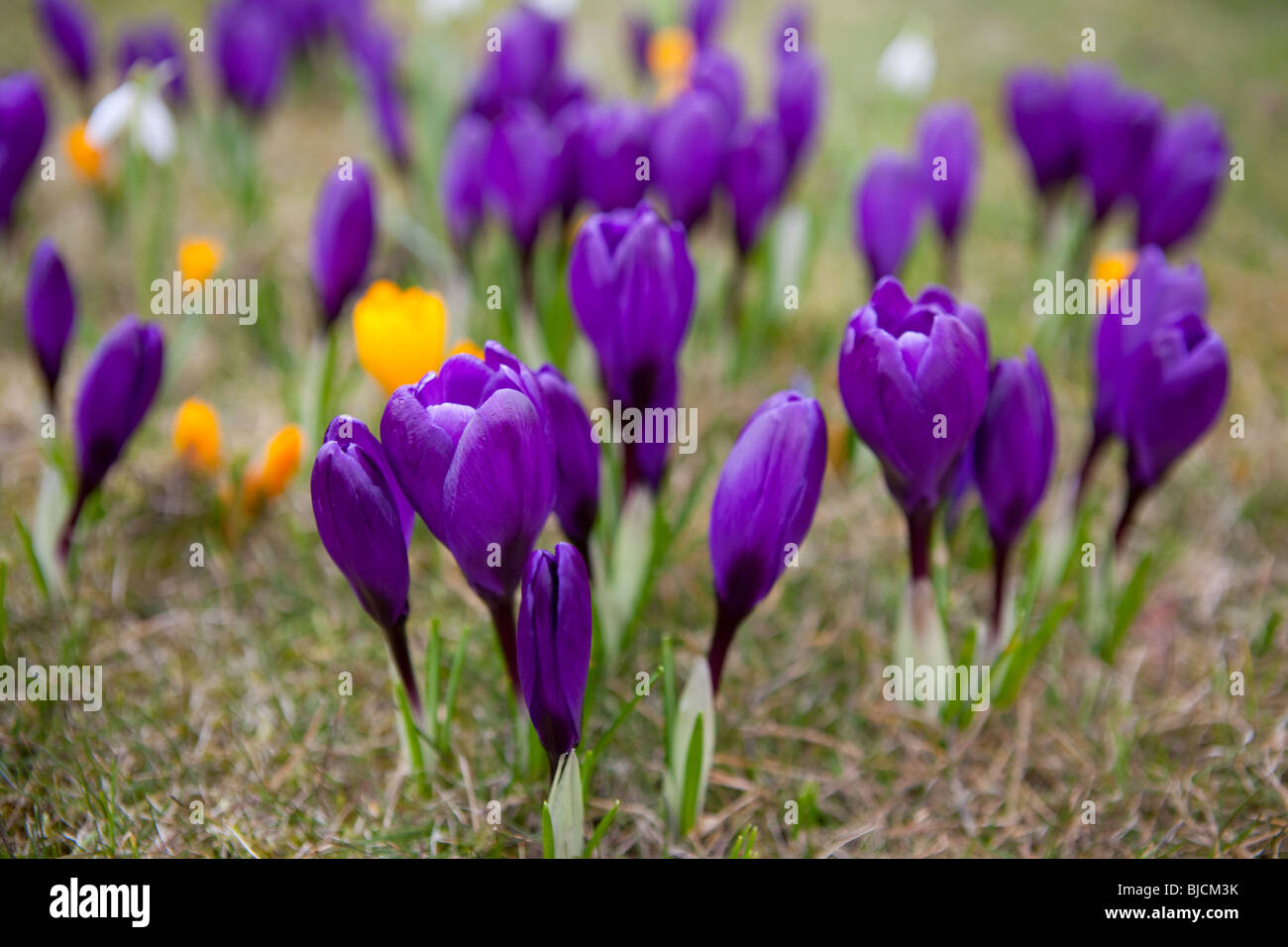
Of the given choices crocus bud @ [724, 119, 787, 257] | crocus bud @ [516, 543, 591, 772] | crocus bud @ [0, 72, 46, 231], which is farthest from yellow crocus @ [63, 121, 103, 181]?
crocus bud @ [516, 543, 591, 772]

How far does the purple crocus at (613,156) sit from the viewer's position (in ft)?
6.21

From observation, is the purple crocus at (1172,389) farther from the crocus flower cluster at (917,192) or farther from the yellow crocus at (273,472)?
the yellow crocus at (273,472)

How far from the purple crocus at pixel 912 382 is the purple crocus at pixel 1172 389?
364 mm

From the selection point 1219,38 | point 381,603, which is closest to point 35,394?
point 381,603

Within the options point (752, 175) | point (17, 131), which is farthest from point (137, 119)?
point (752, 175)

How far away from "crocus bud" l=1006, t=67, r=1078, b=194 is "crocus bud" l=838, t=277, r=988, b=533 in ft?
4.95

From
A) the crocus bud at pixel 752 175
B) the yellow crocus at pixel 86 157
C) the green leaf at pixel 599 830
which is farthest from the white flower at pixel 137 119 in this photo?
the green leaf at pixel 599 830

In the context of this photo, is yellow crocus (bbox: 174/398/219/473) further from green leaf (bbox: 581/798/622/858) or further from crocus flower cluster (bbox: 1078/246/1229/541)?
crocus flower cluster (bbox: 1078/246/1229/541)

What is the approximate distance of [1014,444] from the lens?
4.56ft

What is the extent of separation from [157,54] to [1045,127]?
8.38 ft

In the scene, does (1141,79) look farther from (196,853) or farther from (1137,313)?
(196,853)

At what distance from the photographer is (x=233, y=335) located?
2.61 metres

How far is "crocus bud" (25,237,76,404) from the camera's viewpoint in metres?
1.69

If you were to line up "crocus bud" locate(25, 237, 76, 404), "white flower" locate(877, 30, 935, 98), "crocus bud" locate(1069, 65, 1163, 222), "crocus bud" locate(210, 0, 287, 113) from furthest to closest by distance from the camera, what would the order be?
1. "crocus bud" locate(210, 0, 287, 113)
2. "white flower" locate(877, 30, 935, 98)
3. "crocus bud" locate(1069, 65, 1163, 222)
4. "crocus bud" locate(25, 237, 76, 404)
